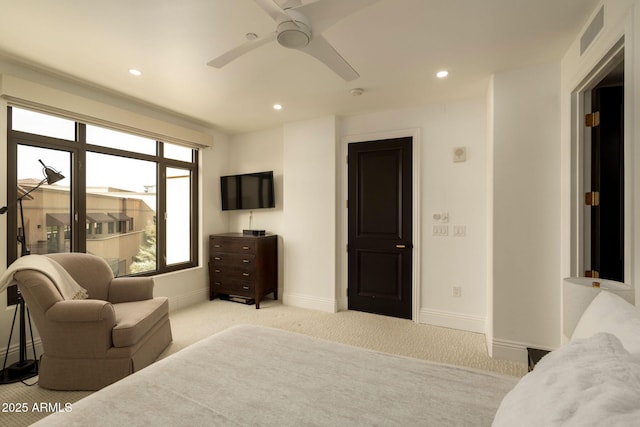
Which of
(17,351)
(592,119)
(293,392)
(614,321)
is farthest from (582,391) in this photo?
(17,351)

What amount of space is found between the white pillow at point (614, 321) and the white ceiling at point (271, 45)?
5.76ft

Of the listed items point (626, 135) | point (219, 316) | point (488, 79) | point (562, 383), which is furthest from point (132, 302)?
point (488, 79)

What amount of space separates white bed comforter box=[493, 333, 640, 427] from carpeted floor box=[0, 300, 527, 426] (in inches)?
78.5

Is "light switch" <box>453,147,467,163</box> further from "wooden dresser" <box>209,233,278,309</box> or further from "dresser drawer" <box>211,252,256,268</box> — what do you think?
"dresser drawer" <box>211,252,256,268</box>

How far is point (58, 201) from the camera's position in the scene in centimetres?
285

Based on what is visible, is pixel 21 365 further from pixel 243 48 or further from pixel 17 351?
pixel 243 48

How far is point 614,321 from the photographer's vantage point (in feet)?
2.97

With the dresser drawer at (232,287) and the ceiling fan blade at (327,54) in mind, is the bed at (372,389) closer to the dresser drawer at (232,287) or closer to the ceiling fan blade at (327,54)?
the ceiling fan blade at (327,54)

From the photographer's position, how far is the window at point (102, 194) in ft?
8.59

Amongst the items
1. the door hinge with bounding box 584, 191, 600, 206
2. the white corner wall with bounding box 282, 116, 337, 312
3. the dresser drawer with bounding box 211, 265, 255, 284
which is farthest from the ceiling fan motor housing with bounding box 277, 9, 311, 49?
the dresser drawer with bounding box 211, 265, 255, 284

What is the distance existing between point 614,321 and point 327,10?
5.16 ft

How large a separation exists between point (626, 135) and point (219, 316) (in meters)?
3.88

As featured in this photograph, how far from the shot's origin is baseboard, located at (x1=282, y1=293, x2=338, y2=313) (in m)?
3.78

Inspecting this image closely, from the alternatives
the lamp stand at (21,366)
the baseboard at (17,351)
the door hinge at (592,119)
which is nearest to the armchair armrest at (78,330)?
the lamp stand at (21,366)
